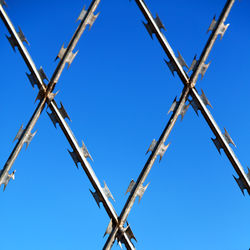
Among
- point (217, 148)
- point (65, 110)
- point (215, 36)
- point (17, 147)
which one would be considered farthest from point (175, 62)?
point (17, 147)

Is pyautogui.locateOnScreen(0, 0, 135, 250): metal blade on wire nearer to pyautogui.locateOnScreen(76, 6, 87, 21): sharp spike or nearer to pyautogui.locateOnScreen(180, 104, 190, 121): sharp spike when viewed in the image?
pyautogui.locateOnScreen(76, 6, 87, 21): sharp spike

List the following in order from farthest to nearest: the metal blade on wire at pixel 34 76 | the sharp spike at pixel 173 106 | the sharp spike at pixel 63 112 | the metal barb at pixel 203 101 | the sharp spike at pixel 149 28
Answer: the sharp spike at pixel 149 28, the metal barb at pixel 203 101, the sharp spike at pixel 173 106, the sharp spike at pixel 63 112, the metal blade on wire at pixel 34 76

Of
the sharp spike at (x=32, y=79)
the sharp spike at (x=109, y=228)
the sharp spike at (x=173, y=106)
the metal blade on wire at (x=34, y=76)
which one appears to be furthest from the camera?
Result: the sharp spike at (x=173, y=106)

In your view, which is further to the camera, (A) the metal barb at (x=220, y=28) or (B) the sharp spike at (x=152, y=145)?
(A) the metal barb at (x=220, y=28)

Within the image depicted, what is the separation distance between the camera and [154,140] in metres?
4.66

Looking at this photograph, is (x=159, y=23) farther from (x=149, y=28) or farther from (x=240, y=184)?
(x=240, y=184)

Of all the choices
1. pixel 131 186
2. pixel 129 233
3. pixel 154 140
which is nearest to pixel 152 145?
pixel 154 140

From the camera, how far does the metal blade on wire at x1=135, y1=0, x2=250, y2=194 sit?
4.85m

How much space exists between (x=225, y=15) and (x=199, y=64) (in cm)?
74

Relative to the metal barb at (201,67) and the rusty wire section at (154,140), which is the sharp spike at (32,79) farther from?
the metal barb at (201,67)

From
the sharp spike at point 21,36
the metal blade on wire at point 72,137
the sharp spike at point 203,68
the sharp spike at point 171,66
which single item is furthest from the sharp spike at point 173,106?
the sharp spike at point 21,36

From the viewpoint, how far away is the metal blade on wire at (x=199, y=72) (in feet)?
15.9

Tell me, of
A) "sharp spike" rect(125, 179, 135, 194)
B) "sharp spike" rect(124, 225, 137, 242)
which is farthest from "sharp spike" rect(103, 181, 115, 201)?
"sharp spike" rect(124, 225, 137, 242)

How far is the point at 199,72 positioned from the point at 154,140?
3.42ft
